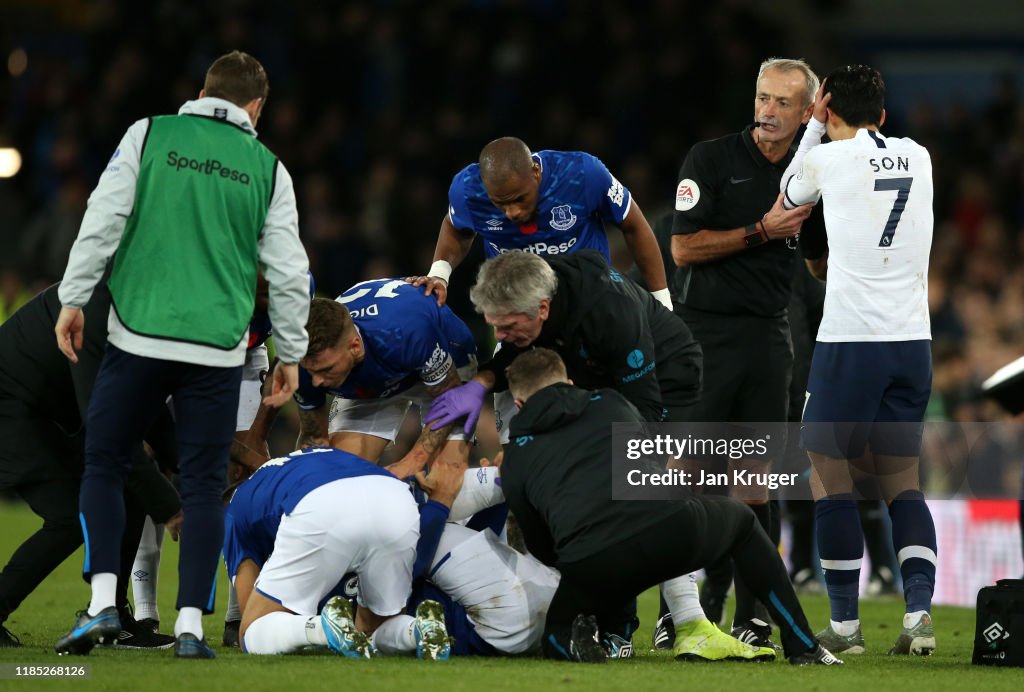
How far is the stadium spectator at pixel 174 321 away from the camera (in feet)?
17.1

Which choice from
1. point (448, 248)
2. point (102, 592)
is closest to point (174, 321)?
point (102, 592)

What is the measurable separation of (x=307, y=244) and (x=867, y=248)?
28.1 ft

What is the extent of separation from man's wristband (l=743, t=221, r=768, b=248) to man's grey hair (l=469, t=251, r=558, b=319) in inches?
50.7

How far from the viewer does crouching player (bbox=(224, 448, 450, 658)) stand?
550 cm

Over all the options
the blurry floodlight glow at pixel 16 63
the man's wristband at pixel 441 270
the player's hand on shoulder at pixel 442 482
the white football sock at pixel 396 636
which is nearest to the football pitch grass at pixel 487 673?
the white football sock at pixel 396 636

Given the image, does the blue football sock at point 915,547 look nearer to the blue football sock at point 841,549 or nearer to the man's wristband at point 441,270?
the blue football sock at point 841,549

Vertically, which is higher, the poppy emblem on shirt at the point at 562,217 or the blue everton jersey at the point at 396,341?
the poppy emblem on shirt at the point at 562,217

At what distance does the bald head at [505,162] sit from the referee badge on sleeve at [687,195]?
2.79 feet

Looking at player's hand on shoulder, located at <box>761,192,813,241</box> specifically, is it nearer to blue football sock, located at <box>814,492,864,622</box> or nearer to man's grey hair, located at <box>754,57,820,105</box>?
man's grey hair, located at <box>754,57,820,105</box>

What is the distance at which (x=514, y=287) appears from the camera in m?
5.78

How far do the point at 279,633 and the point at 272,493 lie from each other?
0.55 metres

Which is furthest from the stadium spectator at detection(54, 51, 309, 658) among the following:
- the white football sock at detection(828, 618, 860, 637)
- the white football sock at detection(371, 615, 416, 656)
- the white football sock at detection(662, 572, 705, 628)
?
the white football sock at detection(828, 618, 860, 637)

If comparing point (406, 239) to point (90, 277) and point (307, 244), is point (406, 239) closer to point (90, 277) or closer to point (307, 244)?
point (307, 244)

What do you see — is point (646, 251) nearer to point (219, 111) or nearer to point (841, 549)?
point (841, 549)
